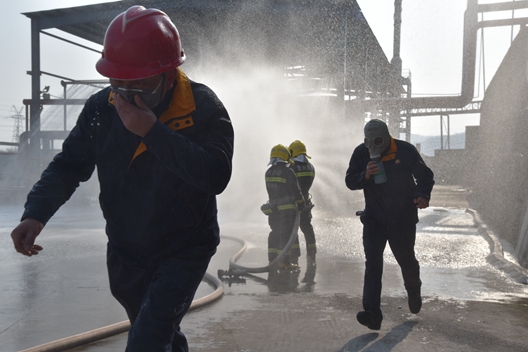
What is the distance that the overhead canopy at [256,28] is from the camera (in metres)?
18.9

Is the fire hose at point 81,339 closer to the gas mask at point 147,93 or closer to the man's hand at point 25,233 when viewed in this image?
the man's hand at point 25,233

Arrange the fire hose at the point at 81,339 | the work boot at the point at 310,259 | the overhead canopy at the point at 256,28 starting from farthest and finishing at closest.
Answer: the overhead canopy at the point at 256,28 < the work boot at the point at 310,259 < the fire hose at the point at 81,339

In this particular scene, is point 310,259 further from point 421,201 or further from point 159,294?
point 159,294

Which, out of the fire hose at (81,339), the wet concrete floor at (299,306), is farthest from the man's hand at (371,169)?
the fire hose at (81,339)

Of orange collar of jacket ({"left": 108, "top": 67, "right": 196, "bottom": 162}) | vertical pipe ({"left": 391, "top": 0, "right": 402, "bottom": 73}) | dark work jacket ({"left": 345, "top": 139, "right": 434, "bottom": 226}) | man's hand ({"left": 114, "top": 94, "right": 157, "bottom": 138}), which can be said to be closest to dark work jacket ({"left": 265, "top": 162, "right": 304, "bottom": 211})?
dark work jacket ({"left": 345, "top": 139, "right": 434, "bottom": 226})

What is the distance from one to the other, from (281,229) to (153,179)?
5064 millimetres

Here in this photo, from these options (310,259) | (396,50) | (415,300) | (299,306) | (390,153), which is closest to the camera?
(390,153)

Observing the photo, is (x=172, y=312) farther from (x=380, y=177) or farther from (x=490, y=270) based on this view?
(x=490, y=270)

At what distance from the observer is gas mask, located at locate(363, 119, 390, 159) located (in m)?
4.57

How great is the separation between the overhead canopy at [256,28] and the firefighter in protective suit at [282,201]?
12791 millimetres

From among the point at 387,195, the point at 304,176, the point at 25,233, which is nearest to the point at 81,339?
the point at 25,233

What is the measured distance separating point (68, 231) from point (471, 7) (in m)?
15.5

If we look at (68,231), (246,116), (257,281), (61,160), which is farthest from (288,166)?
(246,116)

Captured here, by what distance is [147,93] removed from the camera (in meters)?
2.15
